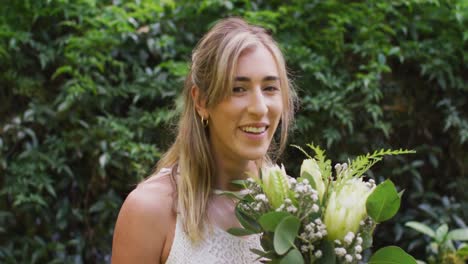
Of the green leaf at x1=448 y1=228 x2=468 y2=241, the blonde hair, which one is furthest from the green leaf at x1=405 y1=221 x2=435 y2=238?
the blonde hair

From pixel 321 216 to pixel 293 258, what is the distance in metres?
0.17

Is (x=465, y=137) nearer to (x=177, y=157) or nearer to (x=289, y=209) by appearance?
(x=177, y=157)

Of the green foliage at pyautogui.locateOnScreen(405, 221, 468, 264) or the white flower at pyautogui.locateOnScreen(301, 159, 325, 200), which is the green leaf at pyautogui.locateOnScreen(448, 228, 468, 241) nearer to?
the green foliage at pyautogui.locateOnScreen(405, 221, 468, 264)

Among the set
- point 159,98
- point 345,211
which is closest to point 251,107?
point 345,211

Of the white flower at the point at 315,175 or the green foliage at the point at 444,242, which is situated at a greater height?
the white flower at the point at 315,175

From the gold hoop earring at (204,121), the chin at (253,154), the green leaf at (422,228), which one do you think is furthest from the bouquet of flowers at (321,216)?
the green leaf at (422,228)

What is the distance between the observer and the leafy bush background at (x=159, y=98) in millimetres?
4145

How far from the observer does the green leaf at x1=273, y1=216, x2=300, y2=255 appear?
196 cm

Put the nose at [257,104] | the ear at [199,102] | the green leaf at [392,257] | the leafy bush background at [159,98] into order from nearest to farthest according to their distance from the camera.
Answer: the green leaf at [392,257] → the nose at [257,104] → the ear at [199,102] → the leafy bush background at [159,98]

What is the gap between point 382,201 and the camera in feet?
6.70

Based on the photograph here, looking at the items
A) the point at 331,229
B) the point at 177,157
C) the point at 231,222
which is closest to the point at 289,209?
the point at 331,229

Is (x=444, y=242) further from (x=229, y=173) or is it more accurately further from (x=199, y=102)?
(x=199, y=102)

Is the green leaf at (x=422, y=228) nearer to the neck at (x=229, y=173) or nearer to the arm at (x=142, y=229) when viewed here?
the neck at (x=229, y=173)

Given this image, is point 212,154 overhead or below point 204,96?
below
